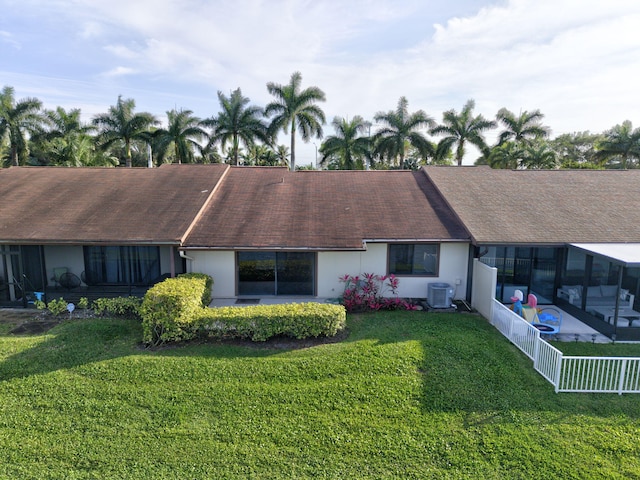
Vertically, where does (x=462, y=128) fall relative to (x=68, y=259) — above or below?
above

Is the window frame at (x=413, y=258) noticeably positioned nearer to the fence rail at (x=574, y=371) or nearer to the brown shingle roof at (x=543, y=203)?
the brown shingle roof at (x=543, y=203)

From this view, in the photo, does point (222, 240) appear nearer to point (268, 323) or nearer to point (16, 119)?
point (268, 323)

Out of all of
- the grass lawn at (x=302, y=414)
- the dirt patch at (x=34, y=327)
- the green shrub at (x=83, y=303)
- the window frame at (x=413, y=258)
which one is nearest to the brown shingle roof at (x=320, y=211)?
the window frame at (x=413, y=258)

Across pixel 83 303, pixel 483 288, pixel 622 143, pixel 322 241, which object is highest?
pixel 622 143

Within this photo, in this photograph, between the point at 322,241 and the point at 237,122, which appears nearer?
the point at 322,241

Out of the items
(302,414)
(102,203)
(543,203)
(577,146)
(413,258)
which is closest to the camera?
(302,414)

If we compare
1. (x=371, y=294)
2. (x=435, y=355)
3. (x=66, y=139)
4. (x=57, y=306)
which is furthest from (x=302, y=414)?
(x=66, y=139)

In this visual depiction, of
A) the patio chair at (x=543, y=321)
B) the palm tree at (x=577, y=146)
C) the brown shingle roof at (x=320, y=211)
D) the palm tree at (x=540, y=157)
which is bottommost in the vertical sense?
the patio chair at (x=543, y=321)
